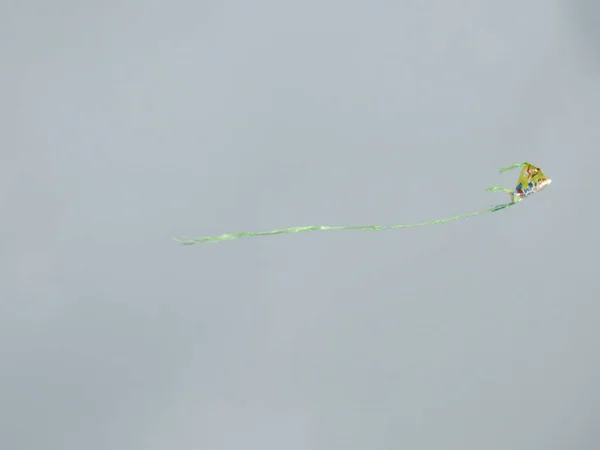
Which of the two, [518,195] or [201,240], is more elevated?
[518,195]

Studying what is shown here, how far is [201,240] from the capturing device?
2156 centimetres

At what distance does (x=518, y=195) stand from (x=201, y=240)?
61.7ft

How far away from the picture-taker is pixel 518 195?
35.9 meters

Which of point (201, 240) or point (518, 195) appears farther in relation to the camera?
point (518, 195)
